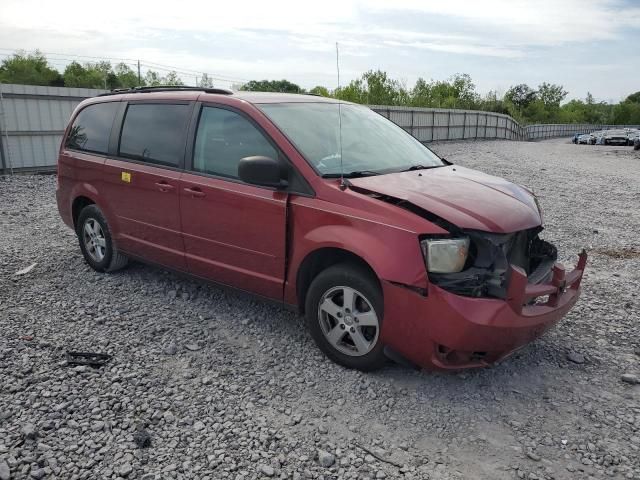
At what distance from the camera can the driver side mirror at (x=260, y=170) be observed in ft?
11.9

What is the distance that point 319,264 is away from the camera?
3768mm

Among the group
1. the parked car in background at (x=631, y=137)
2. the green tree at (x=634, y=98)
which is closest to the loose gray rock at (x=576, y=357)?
the parked car in background at (x=631, y=137)

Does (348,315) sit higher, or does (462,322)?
(462,322)

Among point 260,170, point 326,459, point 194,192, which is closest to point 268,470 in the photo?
point 326,459

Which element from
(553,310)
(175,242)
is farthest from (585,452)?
(175,242)

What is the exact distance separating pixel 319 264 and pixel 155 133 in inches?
81.8

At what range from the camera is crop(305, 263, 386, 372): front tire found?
342 centimetres

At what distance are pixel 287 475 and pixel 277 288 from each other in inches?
58.4

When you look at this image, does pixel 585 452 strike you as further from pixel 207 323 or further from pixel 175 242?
pixel 175 242

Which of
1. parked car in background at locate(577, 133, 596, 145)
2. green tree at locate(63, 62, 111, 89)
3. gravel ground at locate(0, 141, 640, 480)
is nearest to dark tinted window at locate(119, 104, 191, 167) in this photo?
gravel ground at locate(0, 141, 640, 480)

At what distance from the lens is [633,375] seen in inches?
145

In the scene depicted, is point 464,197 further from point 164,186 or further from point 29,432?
point 29,432

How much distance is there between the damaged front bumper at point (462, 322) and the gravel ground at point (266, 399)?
345 mm

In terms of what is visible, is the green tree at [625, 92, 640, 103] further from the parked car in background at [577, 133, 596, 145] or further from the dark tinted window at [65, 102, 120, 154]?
the dark tinted window at [65, 102, 120, 154]
